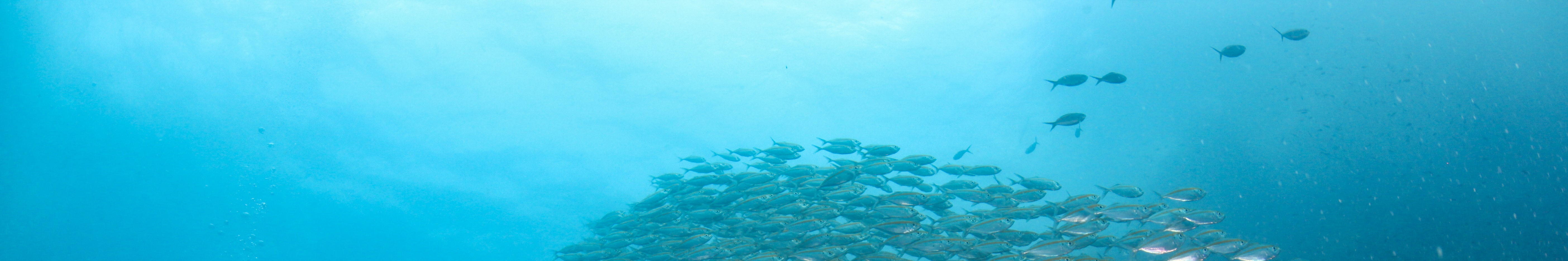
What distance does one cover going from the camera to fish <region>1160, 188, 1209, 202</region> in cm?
557

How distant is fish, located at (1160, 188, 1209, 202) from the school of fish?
0.6 inches

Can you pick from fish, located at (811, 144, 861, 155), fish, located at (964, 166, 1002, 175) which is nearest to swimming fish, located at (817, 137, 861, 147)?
fish, located at (811, 144, 861, 155)

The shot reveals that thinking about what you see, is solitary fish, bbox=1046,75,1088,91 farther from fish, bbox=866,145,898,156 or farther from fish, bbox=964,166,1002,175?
fish, bbox=866,145,898,156

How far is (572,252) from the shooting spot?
9.91 metres

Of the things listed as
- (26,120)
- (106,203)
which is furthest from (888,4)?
(106,203)

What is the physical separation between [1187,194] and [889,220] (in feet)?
9.28

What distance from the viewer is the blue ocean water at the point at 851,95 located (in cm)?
1548

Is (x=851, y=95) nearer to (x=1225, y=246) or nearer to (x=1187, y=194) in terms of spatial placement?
(x=1187, y=194)

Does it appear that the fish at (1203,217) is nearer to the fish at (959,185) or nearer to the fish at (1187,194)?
the fish at (1187,194)

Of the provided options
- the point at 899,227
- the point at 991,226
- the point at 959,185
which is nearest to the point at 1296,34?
the point at 959,185

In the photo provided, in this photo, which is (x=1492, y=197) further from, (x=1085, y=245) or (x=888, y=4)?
(x=1085, y=245)

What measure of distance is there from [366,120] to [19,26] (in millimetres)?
7793

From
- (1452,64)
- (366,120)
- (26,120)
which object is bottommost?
(1452,64)

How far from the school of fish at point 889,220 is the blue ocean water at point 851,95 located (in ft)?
26.9
